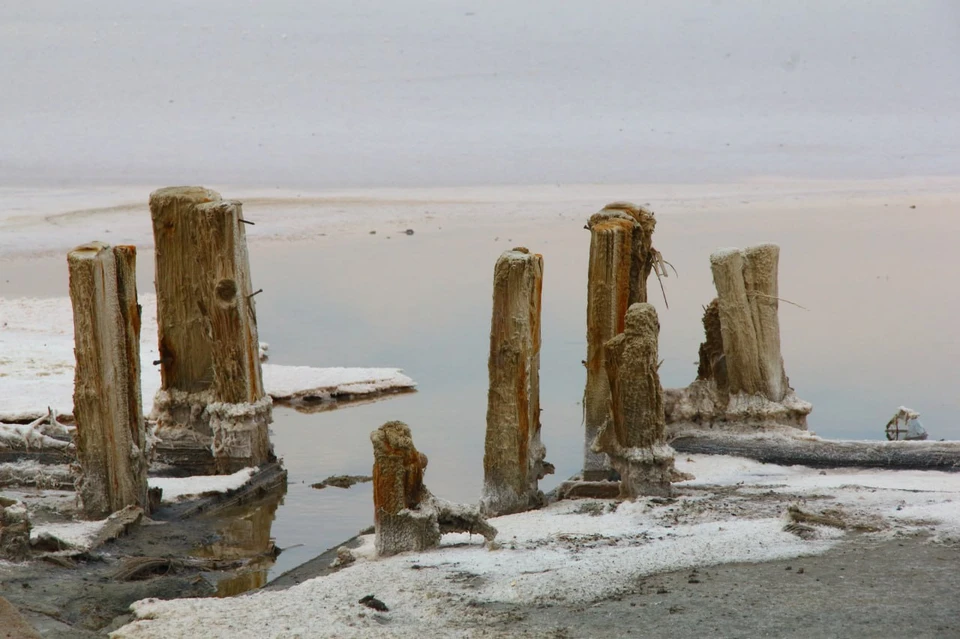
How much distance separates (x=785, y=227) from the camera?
22.9 metres

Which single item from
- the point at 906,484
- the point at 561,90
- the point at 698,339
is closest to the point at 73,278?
the point at 906,484

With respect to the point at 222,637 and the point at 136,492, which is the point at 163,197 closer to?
the point at 136,492

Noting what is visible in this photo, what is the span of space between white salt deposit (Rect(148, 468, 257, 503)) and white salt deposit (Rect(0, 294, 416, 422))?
2.05 meters

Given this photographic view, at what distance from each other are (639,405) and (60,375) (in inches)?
252

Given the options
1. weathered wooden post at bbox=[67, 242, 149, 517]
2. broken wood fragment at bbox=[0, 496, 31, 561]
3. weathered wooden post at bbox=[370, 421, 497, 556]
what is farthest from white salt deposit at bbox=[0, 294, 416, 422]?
weathered wooden post at bbox=[370, 421, 497, 556]

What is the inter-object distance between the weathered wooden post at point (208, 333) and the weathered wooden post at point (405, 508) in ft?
7.42

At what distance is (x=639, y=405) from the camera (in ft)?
27.3

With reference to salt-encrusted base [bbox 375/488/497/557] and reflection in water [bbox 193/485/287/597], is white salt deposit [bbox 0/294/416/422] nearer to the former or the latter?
reflection in water [bbox 193/485/287/597]

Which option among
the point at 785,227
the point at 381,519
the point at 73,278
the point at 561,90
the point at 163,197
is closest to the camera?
the point at 381,519

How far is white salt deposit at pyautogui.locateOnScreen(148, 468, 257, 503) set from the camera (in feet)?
30.2

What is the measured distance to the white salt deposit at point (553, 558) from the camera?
6.49 metres

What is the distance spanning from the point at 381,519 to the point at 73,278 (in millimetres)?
2241

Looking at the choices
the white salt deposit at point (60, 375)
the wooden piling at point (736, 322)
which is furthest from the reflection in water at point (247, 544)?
the wooden piling at point (736, 322)

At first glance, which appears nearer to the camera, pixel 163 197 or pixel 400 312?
pixel 163 197
